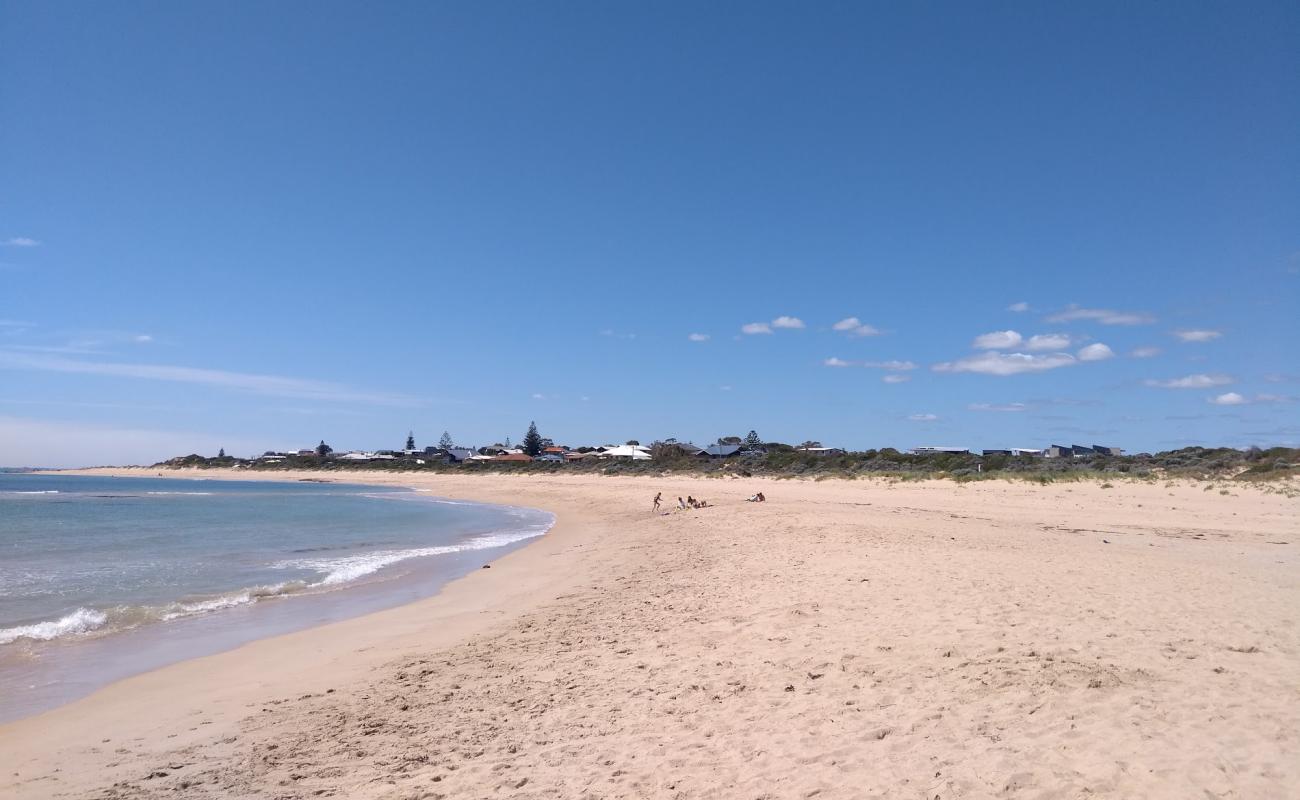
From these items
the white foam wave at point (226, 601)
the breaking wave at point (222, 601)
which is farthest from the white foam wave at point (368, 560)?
the white foam wave at point (226, 601)

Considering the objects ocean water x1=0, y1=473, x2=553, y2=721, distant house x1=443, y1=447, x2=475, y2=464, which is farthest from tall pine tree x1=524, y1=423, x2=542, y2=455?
ocean water x1=0, y1=473, x2=553, y2=721

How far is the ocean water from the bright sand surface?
3.14 ft

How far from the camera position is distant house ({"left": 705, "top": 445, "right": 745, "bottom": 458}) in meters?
89.7

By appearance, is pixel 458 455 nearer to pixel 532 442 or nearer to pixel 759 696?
pixel 532 442

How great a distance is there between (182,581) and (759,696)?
1315 cm

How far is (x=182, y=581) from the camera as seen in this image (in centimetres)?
1439

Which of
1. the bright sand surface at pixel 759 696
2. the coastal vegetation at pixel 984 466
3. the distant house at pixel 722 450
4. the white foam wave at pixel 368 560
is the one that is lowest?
the white foam wave at pixel 368 560

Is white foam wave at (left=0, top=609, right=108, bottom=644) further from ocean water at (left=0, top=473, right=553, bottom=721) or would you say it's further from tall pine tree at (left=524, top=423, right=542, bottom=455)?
tall pine tree at (left=524, top=423, right=542, bottom=455)

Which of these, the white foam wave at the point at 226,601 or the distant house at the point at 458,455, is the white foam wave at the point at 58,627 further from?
the distant house at the point at 458,455

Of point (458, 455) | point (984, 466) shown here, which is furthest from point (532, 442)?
point (984, 466)

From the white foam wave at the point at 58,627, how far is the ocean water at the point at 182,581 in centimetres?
1

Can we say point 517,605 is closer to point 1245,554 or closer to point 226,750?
point 226,750

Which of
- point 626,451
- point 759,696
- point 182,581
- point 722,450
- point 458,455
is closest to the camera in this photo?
point 759,696

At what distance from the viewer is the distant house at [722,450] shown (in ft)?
294
